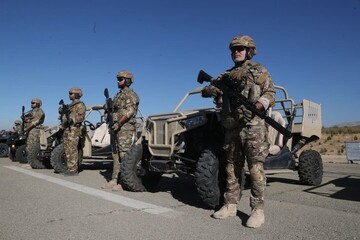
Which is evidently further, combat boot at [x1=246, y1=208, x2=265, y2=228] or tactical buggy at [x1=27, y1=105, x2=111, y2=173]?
tactical buggy at [x1=27, y1=105, x2=111, y2=173]

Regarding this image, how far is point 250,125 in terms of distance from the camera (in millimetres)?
4059

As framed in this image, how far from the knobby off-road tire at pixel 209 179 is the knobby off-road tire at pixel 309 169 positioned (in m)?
3.02

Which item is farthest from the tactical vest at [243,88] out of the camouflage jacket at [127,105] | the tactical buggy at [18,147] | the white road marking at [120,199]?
the tactical buggy at [18,147]

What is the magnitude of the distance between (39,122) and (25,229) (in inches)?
326

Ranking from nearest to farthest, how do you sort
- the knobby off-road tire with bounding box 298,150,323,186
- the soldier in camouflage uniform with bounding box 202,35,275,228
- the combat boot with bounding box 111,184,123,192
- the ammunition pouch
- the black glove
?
the soldier in camouflage uniform with bounding box 202,35,275,228 < the ammunition pouch < the black glove < the combat boot with bounding box 111,184,123,192 < the knobby off-road tire with bounding box 298,150,323,186

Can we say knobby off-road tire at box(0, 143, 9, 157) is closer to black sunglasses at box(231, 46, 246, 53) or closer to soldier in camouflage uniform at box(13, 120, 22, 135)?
soldier in camouflage uniform at box(13, 120, 22, 135)

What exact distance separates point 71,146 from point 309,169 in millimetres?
5129

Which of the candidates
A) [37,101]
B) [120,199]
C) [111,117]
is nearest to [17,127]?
[37,101]

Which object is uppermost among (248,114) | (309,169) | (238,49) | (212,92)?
(238,49)

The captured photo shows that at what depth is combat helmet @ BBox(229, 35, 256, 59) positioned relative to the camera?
416cm

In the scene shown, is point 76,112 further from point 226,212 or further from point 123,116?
point 226,212

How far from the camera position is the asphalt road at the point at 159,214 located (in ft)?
11.7

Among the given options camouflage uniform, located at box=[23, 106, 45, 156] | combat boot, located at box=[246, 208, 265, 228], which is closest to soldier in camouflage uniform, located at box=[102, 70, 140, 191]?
combat boot, located at box=[246, 208, 265, 228]

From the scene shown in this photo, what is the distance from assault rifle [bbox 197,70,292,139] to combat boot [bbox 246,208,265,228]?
33.8 inches
